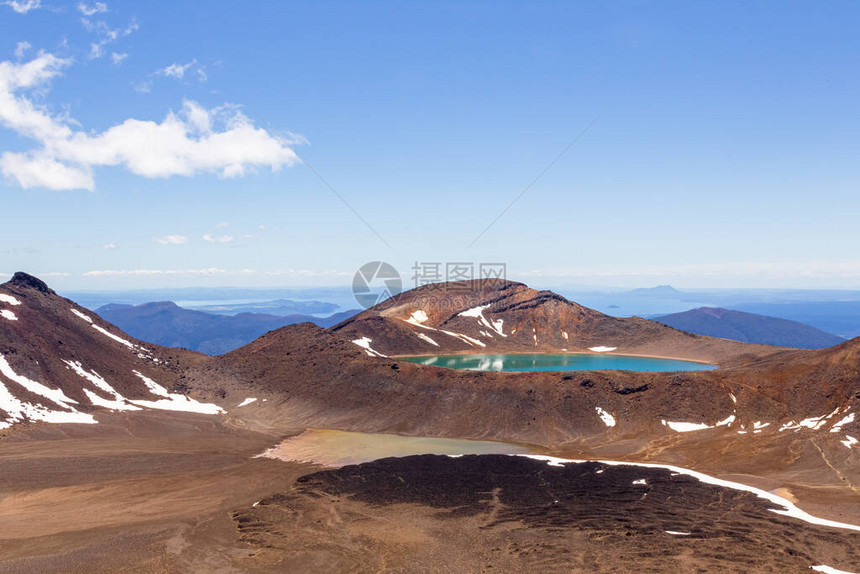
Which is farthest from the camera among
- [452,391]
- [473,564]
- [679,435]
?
[452,391]

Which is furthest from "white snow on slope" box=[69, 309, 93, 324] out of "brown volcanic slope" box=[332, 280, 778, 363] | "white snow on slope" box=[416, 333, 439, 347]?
"white snow on slope" box=[416, 333, 439, 347]

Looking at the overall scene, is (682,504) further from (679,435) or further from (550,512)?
(679,435)

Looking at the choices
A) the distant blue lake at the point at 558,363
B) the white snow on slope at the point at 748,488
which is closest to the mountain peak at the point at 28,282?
the distant blue lake at the point at 558,363

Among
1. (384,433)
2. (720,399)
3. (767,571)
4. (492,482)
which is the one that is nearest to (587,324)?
(720,399)

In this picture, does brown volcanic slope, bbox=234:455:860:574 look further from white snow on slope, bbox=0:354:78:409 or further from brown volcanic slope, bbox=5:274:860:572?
white snow on slope, bbox=0:354:78:409

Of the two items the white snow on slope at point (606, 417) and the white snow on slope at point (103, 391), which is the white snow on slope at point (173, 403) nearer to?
the white snow on slope at point (103, 391)

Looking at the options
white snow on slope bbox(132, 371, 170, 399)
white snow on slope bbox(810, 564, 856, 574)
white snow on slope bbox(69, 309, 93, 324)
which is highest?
white snow on slope bbox(69, 309, 93, 324)
